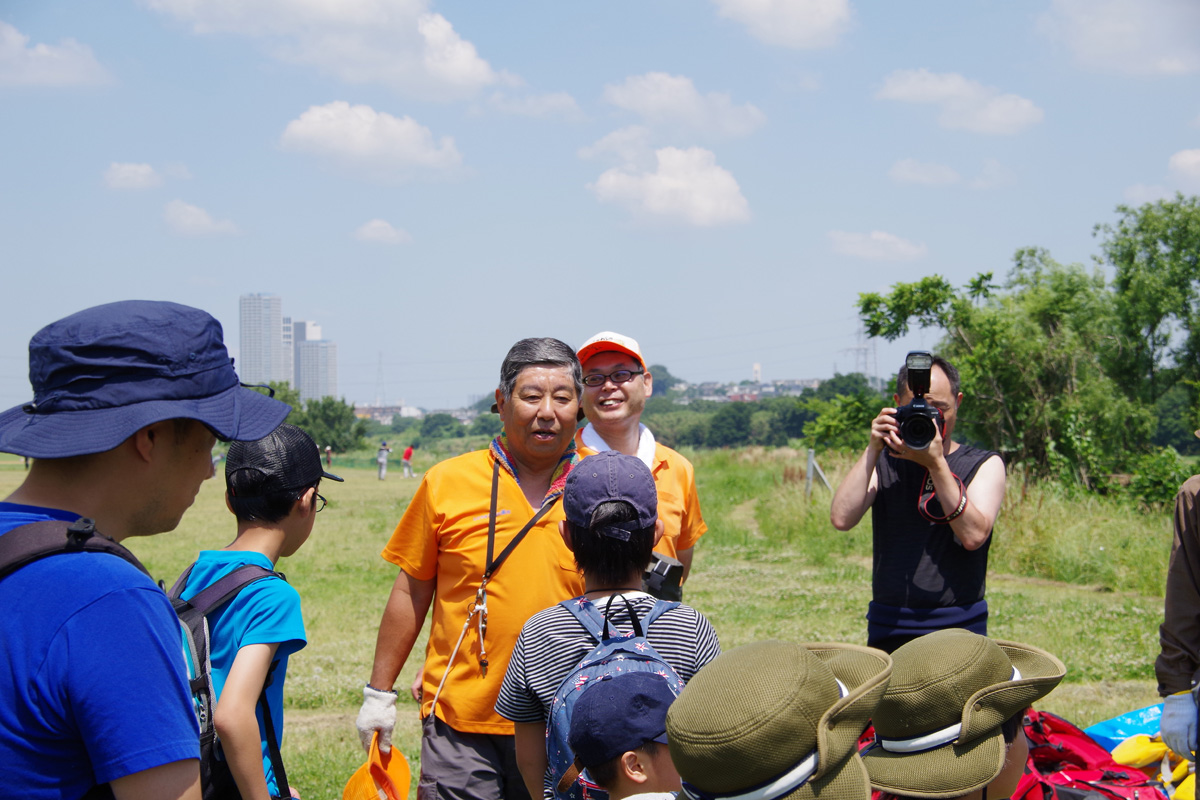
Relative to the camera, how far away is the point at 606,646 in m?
2.06

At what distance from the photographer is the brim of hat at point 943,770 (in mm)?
1922

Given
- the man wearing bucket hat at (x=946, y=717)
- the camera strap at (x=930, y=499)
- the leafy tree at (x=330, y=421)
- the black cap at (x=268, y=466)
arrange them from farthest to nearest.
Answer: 1. the leafy tree at (x=330, y=421)
2. the camera strap at (x=930, y=499)
3. the black cap at (x=268, y=466)
4. the man wearing bucket hat at (x=946, y=717)

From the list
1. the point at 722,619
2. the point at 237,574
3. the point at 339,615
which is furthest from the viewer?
the point at 339,615

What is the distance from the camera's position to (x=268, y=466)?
2451 mm

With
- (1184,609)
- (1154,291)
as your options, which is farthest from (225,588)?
(1154,291)

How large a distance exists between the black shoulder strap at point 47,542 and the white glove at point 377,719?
1.57 metres

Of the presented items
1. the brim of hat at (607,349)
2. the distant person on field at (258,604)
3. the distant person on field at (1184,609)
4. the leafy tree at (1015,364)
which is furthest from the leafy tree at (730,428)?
the distant person on field at (258,604)

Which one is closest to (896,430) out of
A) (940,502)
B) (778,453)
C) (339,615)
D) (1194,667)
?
(940,502)

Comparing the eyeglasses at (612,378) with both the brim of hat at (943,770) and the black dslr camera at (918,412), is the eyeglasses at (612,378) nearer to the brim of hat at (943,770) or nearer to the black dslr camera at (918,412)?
the black dslr camera at (918,412)

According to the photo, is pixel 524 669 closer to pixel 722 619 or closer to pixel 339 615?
pixel 722 619

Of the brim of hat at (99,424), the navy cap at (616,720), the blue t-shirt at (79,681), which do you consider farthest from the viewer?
the navy cap at (616,720)

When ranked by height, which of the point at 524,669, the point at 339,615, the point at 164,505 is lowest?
the point at 339,615

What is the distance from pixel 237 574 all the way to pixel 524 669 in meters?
0.76

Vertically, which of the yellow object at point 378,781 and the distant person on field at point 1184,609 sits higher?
the distant person on field at point 1184,609
